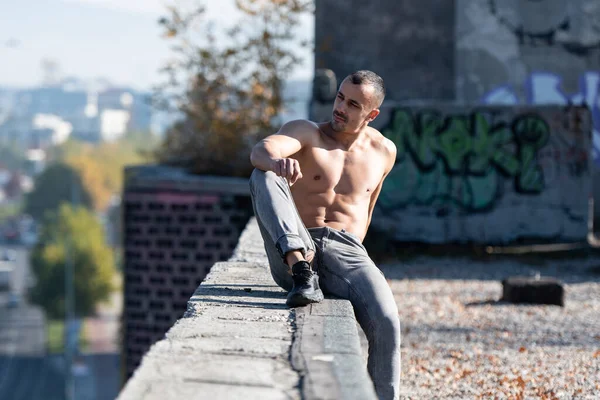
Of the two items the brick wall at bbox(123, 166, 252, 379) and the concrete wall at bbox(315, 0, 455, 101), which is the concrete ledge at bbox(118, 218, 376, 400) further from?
the concrete wall at bbox(315, 0, 455, 101)

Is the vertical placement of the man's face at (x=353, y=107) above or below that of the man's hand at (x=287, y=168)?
above

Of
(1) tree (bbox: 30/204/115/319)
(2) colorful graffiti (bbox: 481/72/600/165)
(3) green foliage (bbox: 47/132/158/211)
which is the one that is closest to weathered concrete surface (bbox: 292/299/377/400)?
(2) colorful graffiti (bbox: 481/72/600/165)

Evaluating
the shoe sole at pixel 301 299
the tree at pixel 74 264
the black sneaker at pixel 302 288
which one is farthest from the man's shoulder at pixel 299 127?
the tree at pixel 74 264

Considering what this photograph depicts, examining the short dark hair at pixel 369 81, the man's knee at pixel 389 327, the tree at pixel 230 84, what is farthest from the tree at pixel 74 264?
the man's knee at pixel 389 327

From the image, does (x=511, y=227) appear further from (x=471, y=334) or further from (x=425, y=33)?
(x=471, y=334)

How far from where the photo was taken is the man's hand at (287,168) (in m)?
4.92

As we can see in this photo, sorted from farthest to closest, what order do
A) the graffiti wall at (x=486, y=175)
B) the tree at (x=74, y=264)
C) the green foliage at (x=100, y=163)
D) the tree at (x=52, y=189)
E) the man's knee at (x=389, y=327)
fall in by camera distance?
the green foliage at (x=100, y=163)
the tree at (x=52, y=189)
the tree at (x=74, y=264)
the graffiti wall at (x=486, y=175)
the man's knee at (x=389, y=327)

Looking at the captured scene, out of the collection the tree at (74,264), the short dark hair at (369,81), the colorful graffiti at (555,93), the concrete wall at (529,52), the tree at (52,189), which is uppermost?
the concrete wall at (529,52)

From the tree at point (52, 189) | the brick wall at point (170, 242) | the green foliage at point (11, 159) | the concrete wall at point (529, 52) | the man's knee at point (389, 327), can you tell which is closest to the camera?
the man's knee at point (389, 327)

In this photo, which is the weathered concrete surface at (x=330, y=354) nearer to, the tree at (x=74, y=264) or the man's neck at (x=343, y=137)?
the man's neck at (x=343, y=137)

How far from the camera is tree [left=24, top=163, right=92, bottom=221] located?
9281cm

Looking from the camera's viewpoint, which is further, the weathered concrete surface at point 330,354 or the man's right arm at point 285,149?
the man's right arm at point 285,149

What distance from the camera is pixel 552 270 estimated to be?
11984 mm

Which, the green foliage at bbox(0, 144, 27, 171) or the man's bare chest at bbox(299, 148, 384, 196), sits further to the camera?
the green foliage at bbox(0, 144, 27, 171)
